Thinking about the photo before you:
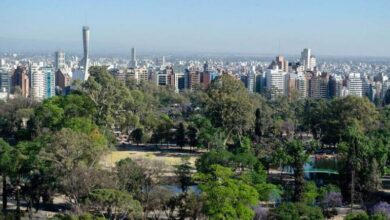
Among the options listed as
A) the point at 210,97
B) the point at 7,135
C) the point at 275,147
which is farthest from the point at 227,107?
the point at 7,135

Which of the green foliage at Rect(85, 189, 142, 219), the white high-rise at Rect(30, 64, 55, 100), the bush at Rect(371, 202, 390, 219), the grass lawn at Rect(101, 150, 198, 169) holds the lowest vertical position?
the grass lawn at Rect(101, 150, 198, 169)

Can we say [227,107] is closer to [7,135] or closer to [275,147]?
[275,147]

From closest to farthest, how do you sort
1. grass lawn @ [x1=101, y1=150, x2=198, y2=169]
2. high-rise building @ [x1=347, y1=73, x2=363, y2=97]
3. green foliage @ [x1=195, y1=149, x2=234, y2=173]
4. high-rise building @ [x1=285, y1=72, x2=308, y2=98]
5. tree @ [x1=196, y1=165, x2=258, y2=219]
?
tree @ [x1=196, y1=165, x2=258, y2=219] < green foliage @ [x1=195, y1=149, x2=234, y2=173] < grass lawn @ [x1=101, y1=150, x2=198, y2=169] < high-rise building @ [x1=285, y1=72, x2=308, y2=98] < high-rise building @ [x1=347, y1=73, x2=363, y2=97]

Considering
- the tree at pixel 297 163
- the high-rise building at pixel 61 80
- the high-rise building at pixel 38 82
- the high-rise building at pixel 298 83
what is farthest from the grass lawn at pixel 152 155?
the high-rise building at pixel 61 80

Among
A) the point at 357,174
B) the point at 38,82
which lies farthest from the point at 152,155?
the point at 38,82

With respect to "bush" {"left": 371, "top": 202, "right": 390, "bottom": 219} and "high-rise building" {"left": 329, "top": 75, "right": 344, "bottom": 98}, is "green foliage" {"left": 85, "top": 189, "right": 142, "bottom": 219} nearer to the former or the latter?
"bush" {"left": 371, "top": 202, "right": 390, "bottom": 219}

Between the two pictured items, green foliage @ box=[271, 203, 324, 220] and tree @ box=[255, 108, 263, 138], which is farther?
tree @ box=[255, 108, 263, 138]

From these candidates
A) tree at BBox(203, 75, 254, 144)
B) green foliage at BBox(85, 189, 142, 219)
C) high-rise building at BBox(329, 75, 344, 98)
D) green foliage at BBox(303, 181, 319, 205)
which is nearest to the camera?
green foliage at BBox(85, 189, 142, 219)

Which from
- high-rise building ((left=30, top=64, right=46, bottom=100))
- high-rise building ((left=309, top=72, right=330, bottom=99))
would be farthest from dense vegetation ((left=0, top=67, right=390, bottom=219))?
high-rise building ((left=309, top=72, right=330, bottom=99))
